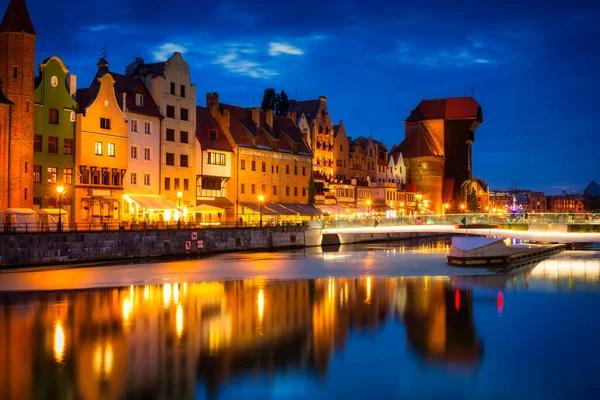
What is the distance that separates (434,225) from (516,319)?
3750cm

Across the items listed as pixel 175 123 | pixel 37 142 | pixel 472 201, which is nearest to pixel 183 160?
pixel 175 123

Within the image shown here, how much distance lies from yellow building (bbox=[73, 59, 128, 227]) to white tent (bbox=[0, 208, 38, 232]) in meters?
7.30

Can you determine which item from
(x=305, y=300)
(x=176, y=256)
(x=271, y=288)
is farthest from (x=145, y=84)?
(x=305, y=300)

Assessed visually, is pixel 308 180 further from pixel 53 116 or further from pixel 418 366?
pixel 418 366

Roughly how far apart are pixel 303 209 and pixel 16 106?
137 feet

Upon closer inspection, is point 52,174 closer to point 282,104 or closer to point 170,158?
point 170,158

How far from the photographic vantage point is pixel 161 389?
2147cm

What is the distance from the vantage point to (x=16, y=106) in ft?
184

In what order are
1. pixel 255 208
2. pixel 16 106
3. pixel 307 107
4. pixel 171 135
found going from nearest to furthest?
1. pixel 16 106
2. pixel 171 135
3. pixel 255 208
4. pixel 307 107

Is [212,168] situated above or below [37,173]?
above

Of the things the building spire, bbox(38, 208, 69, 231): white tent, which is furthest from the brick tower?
bbox(38, 208, 69, 231): white tent

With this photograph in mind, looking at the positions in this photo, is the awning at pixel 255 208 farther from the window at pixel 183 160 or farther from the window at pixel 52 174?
the window at pixel 52 174

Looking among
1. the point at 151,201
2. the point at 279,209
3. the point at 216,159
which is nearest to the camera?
the point at 151,201

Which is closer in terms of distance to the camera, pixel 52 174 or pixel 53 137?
pixel 52 174
